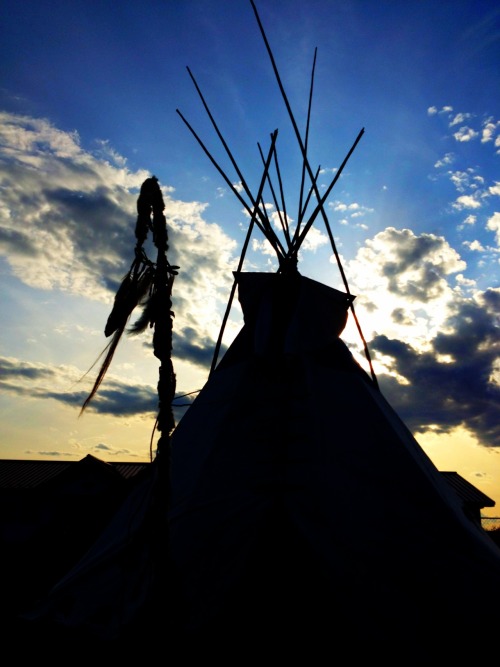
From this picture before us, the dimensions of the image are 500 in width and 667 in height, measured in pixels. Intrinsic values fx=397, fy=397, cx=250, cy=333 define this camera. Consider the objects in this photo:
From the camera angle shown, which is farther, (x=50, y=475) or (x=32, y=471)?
(x=32, y=471)

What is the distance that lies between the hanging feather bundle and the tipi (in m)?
0.48

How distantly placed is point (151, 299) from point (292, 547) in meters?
2.16

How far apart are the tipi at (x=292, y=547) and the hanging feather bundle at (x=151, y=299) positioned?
0.48 meters

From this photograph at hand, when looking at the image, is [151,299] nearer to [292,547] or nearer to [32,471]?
[292,547]

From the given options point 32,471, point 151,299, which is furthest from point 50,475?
point 151,299

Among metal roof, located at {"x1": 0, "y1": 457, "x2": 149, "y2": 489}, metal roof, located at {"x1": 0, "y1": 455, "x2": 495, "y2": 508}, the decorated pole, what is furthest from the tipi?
metal roof, located at {"x1": 0, "y1": 457, "x2": 149, "y2": 489}

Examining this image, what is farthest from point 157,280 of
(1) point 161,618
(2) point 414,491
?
(2) point 414,491

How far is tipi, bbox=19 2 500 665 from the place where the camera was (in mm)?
2586

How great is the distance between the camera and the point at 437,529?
3.08 m

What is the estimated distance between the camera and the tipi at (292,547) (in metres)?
2.59

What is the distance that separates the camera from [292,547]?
3.05 m

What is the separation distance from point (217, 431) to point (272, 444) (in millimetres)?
596

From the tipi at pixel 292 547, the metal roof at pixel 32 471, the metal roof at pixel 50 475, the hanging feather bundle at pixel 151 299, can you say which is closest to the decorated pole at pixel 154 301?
the hanging feather bundle at pixel 151 299

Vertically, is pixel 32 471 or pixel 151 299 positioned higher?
pixel 151 299
